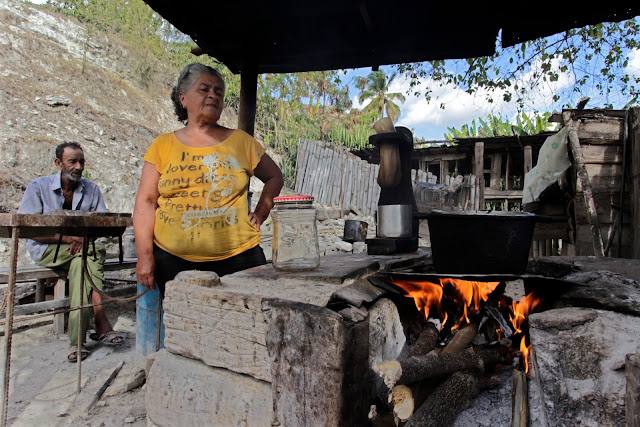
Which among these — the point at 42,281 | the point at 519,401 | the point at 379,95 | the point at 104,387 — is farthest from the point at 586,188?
the point at 379,95

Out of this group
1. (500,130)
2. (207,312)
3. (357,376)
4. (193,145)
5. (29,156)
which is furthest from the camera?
(500,130)

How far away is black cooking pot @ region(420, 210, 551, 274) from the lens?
1530mm

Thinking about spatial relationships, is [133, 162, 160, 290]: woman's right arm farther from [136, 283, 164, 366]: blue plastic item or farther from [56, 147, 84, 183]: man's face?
[56, 147, 84, 183]: man's face

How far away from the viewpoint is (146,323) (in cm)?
269

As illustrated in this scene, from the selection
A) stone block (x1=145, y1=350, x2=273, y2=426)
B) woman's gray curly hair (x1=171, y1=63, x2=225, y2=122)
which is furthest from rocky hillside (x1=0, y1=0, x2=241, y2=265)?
stone block (x1=145, y1=350, x2=273, y2=426)

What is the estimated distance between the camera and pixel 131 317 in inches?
181

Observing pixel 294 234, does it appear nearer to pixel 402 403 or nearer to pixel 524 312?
pixel 402 403

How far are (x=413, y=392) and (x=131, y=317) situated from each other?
412 cm

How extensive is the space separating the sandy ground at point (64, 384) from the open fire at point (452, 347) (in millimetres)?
1655

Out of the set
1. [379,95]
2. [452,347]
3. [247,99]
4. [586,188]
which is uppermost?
[379,95]

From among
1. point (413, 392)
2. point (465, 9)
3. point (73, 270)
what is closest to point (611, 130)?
point (465, 9)

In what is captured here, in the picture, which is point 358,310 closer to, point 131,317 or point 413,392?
point 413,392

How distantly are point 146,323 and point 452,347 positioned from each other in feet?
6.86

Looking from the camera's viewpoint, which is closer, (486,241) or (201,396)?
(201,396)
